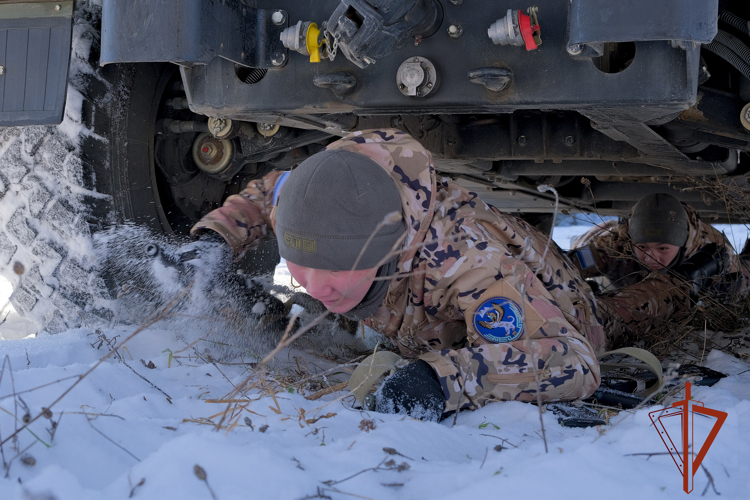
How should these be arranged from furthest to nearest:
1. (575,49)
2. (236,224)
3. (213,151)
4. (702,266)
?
(702,266), (213,151), (236,224), (575,49)

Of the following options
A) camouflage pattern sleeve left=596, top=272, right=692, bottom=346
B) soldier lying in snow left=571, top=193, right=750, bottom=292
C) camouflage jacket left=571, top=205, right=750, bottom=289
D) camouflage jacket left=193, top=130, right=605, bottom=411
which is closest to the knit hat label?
camouflage jacket left=193, top=130, right=605, bottom=411

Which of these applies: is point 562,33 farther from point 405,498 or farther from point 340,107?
point 405,498

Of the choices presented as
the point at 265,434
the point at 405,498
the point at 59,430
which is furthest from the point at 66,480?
the point at 405,498

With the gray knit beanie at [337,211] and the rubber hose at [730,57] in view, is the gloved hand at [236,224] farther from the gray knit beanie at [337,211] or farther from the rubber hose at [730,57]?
the rubber hose at [730,57]

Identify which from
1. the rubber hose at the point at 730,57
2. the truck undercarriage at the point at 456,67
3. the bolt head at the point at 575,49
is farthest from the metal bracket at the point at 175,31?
the rubber hose at the point at 730,57

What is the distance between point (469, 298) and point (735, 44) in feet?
3.23

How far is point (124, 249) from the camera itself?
2.17 m

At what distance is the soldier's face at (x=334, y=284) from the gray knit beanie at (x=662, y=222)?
6.99 feet

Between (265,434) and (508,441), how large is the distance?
1.49 feet

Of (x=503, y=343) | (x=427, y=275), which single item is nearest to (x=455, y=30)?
(x=427, y=275)

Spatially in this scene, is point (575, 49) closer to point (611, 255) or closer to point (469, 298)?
point (469, 298)

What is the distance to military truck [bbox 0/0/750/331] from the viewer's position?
1.52 metres

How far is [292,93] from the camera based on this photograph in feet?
5.92

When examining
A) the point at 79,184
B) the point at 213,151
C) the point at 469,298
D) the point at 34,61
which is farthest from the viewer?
the point at 213,151
